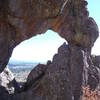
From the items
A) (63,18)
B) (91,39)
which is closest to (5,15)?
(63,18)

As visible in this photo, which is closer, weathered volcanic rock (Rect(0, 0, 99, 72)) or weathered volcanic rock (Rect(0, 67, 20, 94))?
weathered volcanic rock (Rect(0, 0, 99, 72))

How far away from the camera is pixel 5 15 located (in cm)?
3012

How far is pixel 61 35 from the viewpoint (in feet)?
120

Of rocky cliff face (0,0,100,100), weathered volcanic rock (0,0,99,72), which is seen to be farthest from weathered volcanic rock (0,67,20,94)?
weathered volcanic rock (0,0,99,72)

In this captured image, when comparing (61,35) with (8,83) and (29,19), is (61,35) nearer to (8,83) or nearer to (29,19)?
(29,19)

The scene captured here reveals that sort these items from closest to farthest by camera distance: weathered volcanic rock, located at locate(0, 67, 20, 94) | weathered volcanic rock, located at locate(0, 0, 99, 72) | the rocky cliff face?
weathered volcanic rock, located at locate(0, 0, 99, 72) < the rocky cliff face < weathered volcanic rock, located at locate(0, 67, 20, 94)

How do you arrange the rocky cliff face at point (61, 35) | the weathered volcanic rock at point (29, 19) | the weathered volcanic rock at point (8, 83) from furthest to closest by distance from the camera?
1. the weathered volcanic rock at point (8, 83)
2. the rocky cliff face at point (61, 35)
3. the weathered volcanic rock at point (29, 19)

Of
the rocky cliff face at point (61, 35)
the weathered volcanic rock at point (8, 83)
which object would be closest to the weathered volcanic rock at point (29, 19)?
the rocky cliff face at point (61, 35)

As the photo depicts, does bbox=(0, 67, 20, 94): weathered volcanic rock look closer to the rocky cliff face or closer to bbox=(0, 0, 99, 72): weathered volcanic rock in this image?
the rocky cliff face

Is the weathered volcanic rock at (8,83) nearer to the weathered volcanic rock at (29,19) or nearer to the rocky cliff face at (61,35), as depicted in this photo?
the rocky cliff face at (61,35)

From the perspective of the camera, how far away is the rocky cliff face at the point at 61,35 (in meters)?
29.8

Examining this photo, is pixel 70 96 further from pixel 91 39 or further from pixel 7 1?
pixel 7 1

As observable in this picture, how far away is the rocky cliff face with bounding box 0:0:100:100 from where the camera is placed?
29828 mm

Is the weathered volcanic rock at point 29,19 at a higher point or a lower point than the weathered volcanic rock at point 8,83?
higher
